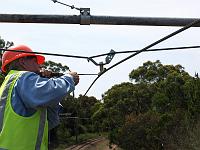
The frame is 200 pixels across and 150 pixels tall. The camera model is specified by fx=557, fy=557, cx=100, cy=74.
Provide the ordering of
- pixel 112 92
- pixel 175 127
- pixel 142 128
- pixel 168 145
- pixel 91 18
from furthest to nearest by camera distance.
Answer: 1. pixel 112 92
2. pixel 142 128
3. pixel 175 127
4. pixel 168 145
5. pixel 91 18

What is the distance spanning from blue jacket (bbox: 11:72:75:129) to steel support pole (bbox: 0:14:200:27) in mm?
769

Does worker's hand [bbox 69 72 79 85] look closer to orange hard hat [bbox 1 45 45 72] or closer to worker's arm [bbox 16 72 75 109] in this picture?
worker's arm [bbox 16 72 75 109]

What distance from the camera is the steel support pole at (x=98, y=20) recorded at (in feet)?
13.7

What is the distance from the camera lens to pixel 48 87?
345 centimetres

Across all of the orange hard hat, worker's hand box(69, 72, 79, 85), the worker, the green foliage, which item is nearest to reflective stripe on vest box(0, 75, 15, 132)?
the worker

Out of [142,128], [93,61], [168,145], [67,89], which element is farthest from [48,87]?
[142,128]

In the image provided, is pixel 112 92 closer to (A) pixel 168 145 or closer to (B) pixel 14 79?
(A) pixel 168 145

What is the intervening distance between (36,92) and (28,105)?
0.10 m

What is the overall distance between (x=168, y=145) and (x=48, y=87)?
22639 mm

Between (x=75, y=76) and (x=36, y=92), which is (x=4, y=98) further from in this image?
(x=75, y=76)

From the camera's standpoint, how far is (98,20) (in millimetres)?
4191

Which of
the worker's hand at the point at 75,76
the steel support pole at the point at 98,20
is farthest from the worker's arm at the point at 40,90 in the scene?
the steel support pole at the point at 98,20

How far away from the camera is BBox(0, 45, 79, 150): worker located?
135 inches

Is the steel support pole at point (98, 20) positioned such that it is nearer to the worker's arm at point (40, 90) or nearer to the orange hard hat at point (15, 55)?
the orange hard hat at point (15, 55)
